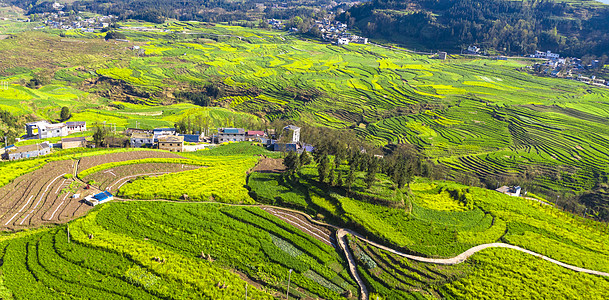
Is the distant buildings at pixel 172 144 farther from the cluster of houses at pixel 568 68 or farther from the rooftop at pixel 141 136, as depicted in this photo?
the cluster of houses at pixel 568 68

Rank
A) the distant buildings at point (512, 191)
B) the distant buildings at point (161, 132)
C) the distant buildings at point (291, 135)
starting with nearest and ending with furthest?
the distant buildings at point (512, 191) < the distant buildings at point (161, 132) < the distant buildings at point (291, 135)

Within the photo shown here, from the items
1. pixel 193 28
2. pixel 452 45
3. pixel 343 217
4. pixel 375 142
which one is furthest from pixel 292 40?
pixel 343 217

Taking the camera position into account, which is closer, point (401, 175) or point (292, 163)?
point (401, 175)

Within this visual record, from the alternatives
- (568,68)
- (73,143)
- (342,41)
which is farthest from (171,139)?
(568,68)

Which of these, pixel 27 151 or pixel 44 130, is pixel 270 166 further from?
pixel 44 130

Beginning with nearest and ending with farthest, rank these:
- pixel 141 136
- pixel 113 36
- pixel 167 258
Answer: pixel 167 258
pixel 141 136
pixel 113 36

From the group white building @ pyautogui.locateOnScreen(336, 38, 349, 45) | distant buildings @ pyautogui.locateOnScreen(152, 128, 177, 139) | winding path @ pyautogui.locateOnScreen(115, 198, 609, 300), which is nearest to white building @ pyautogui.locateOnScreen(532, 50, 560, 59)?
white building @ pyautogui.locateOnScreen(336, 38, 349, 45)

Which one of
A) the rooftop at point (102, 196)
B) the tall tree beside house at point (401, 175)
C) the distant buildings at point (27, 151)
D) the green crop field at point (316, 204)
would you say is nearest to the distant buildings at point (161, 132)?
the green crop field at point (316, 204)

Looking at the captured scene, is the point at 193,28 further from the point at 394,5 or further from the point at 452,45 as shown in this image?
the point at 452,45

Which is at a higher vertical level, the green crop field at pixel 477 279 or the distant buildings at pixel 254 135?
the green crop field at pixel 477 279
